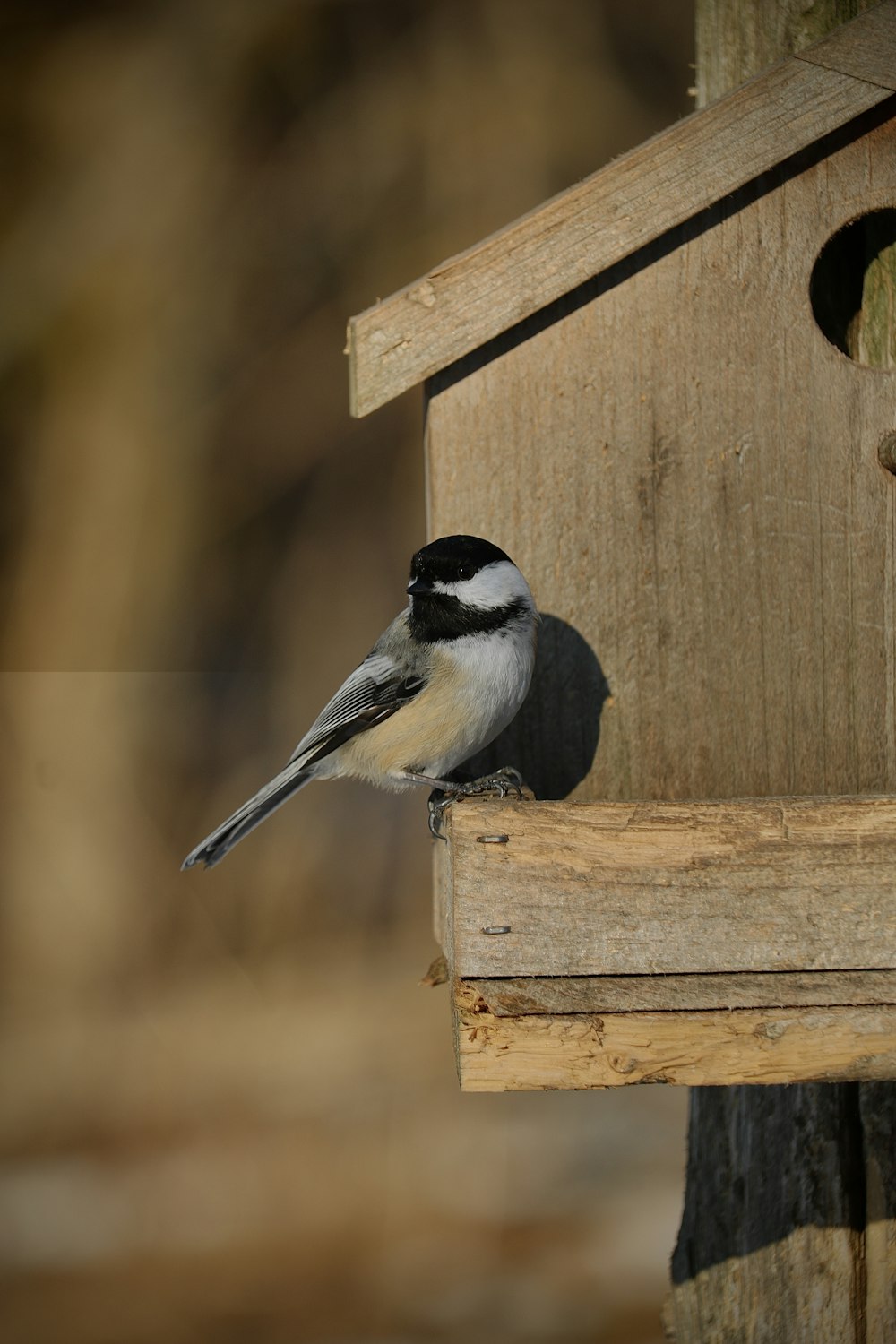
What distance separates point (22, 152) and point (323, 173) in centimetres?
89

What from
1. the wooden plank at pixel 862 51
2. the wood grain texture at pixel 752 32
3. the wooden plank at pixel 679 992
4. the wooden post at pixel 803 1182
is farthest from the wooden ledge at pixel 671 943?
the wood grain texture at pixel 752 32

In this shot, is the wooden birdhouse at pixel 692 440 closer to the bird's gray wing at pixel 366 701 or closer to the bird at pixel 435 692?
the bird at pixel 435 692

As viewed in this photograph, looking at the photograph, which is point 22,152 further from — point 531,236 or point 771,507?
point 771,507

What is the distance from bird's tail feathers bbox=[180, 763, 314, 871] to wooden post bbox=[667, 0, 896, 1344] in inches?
36.6

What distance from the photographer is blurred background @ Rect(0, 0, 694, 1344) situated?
157 inches

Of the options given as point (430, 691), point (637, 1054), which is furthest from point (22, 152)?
point (637, 1054)

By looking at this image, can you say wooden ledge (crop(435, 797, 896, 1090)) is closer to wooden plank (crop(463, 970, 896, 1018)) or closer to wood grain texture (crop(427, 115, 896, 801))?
wooden plank (crop(463, 970, 896, 1018))

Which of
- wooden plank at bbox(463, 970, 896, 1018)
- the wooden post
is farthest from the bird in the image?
the wooden post

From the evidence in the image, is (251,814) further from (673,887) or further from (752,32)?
(752,32)

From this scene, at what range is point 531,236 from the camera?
205cm

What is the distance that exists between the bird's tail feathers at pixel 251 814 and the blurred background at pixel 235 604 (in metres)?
1.77

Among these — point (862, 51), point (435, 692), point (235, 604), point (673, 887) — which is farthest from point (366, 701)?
point (235, 604)

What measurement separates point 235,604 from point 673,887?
9.23 ft

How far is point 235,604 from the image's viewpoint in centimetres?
429
